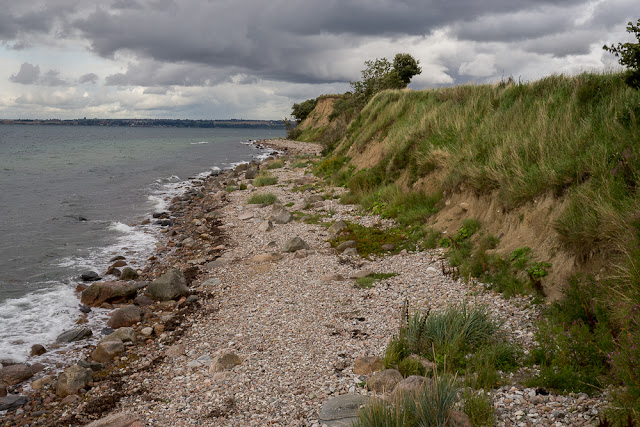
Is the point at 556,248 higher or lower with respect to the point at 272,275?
higher

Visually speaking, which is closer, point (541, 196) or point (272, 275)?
point (541, 196)

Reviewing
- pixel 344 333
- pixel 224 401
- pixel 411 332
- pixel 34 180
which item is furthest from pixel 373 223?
pixel 34 180

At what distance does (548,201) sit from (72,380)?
1144 centimetres

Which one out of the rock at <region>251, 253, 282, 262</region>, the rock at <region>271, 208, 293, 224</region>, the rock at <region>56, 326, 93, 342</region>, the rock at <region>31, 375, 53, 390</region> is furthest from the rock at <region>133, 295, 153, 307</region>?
the rock at <region>271, 208, 293, 224</region>

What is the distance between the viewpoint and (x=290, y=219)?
63.4ft

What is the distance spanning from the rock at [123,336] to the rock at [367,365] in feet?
20.4

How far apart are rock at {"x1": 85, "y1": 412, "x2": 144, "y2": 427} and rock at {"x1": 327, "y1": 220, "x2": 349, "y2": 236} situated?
34.4ft

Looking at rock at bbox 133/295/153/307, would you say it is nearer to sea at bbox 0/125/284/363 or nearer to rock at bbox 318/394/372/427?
sea at bbox 0/125/284/363

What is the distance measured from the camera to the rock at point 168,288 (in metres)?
12.7

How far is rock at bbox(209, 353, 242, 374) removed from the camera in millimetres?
7919

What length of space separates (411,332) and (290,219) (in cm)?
1249

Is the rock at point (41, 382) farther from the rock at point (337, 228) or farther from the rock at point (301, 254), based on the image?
the rock at point (337, 228)

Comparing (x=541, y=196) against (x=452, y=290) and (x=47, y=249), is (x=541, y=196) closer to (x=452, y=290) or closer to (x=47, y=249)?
(x=452, y=290)

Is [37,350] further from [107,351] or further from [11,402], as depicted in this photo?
[11,402]
